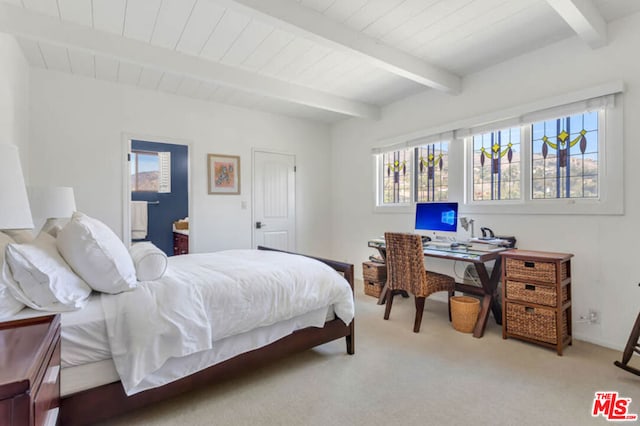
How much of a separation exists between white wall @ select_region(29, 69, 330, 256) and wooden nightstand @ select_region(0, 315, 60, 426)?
9.39 feet

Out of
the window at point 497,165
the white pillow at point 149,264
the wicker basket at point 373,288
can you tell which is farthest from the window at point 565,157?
the white pillow at point 149,264

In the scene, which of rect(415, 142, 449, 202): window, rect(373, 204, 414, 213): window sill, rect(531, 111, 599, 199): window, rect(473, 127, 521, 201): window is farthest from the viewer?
rect(373, 204, 414, 213): window sill

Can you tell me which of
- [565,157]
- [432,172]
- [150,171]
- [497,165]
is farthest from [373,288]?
[150,171]

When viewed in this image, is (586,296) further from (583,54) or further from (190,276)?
(190,276)

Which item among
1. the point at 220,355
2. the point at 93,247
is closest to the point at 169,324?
the point at 220,355

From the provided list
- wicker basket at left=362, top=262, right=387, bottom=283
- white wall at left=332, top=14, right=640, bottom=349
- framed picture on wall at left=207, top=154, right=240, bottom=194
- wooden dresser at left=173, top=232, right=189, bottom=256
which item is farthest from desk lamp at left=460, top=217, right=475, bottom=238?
wooden dresser at left=173, top=232, right=189, bottom=256

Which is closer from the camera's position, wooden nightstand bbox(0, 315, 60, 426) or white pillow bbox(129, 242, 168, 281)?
wooden nightstand bbox(0, 315, 60, 426)

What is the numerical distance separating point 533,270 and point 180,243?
16.2 feet

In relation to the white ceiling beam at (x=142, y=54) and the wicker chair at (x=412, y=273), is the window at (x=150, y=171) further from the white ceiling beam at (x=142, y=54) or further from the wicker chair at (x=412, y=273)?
the wicker chair at (x=412, y=273)

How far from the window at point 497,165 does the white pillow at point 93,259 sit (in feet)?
11.0

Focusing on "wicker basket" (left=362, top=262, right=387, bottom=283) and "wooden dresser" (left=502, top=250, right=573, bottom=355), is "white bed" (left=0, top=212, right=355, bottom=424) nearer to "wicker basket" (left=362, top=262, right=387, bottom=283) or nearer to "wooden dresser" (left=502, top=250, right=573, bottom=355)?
"wooden dresser" (left=502, top=250, right=573, bottom=355)

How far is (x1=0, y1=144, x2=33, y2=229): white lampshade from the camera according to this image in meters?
1.30

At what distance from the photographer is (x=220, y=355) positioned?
195 centimetres

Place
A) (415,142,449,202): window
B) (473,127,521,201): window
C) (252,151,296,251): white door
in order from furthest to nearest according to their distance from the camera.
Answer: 1. (252,151,296,251): white door
2. (415,142,449,202): window
3. (473,127,521,201): window
